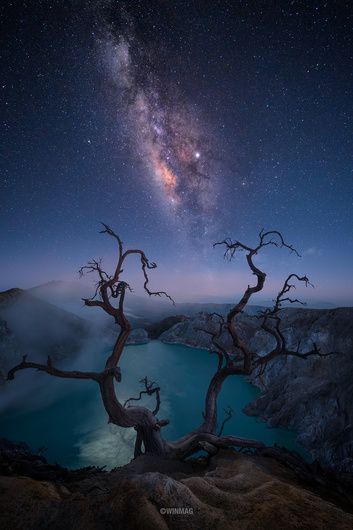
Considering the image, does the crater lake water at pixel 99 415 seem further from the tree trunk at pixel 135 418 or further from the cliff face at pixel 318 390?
the tree trunk at pixel 135 418

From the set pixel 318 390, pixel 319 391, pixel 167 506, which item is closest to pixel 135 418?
pixel 167 506

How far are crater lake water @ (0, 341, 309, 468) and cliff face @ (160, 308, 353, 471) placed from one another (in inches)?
63.3

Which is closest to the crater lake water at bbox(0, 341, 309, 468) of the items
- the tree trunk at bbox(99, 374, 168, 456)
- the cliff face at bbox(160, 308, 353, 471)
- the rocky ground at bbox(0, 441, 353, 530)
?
the cliff face at bbox(160, 308, 353, 471)

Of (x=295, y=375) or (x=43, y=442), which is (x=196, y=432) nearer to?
(x=295, y=375)

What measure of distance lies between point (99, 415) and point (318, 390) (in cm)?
2337

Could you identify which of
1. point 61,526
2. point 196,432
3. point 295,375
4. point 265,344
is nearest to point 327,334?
point 295,375

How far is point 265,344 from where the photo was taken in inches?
1500

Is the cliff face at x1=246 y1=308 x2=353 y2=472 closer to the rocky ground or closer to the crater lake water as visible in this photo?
the crater lake water

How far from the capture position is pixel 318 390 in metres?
18.8

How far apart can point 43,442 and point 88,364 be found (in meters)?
29.0

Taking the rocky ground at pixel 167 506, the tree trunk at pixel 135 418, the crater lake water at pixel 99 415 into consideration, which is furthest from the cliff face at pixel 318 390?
the rocky ground at pixel 167 506

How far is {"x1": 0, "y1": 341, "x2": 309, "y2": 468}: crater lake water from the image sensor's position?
2008 cm

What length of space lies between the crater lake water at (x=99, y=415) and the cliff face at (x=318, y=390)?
161 centimetres

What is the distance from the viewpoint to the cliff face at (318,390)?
14.4 metres
